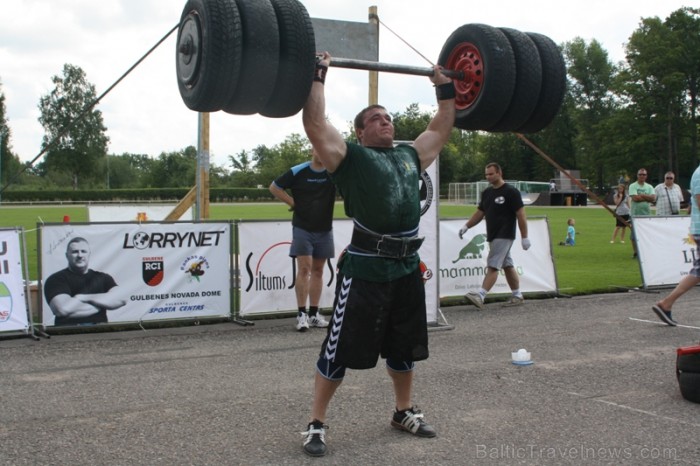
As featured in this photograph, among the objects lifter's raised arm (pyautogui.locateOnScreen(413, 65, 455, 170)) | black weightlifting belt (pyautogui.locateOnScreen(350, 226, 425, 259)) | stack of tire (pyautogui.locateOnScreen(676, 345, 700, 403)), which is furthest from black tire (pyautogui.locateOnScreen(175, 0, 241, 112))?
stack of tire (pyautogui.locateOnScreen(676, 345, 700, 403))

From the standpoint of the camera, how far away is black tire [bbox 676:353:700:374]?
16.1 feet

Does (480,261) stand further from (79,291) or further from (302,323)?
(79,291)

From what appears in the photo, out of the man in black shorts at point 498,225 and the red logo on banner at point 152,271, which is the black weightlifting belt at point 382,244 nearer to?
the red logo on banner at point 152,271

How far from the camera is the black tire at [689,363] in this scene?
492 cm

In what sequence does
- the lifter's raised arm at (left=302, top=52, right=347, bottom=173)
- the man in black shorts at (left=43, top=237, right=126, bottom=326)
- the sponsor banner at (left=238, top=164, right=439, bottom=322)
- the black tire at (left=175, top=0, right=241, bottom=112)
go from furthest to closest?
the sponsor banner at (left=238, top=164, right=439, bottom=322) < the man in black shorts at (left=43, top=237, right=126, bottom=326) < the lifter's raised arm at (left=302, top=52, right=347, bottom=173) < the black tire at (left=175, top=0, right=241, bottom=112)

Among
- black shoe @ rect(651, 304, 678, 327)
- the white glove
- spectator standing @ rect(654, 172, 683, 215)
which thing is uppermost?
spectator standing @ rect(654, 172, 683, 215)

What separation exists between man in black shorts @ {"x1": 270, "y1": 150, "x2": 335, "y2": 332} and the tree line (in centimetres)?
3415

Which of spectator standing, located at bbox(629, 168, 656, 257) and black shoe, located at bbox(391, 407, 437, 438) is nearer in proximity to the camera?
black shoe, located at bbox(391, 407, 437, 438)

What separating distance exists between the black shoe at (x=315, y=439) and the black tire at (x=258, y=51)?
182cm

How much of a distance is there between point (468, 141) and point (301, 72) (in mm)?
98983

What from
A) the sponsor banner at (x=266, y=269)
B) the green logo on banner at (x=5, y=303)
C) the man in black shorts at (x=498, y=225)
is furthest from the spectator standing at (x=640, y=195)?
the green logo on banner at (x=5, y=303)

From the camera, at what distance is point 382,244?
13.6 ft

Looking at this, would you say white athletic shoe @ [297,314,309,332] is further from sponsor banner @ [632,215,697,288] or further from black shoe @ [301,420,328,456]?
sponsor banner @ [632,215,697,288]

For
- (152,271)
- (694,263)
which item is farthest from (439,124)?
(152,271)
